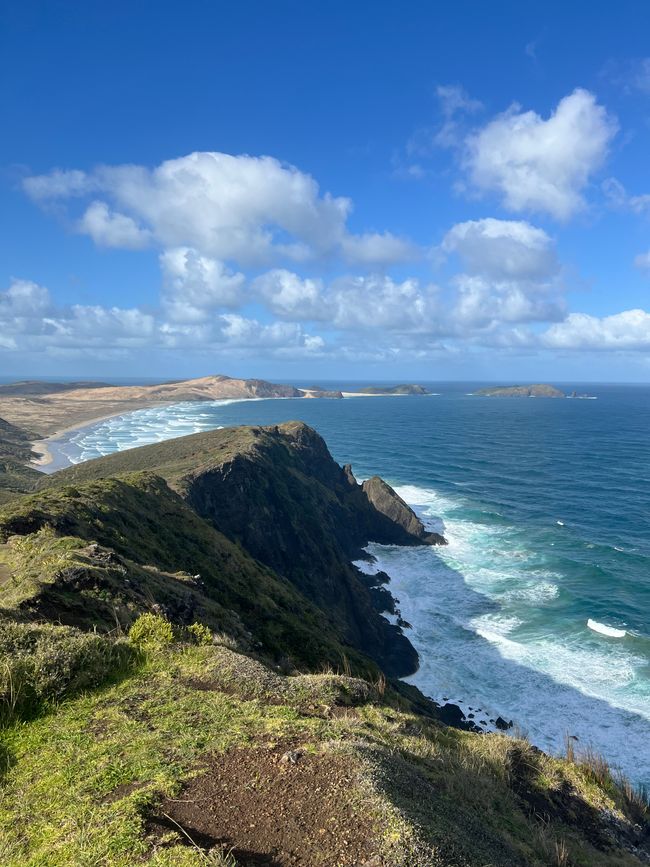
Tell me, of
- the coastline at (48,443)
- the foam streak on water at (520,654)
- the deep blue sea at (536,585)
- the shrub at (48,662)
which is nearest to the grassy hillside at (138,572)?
the shrub at (48,662)

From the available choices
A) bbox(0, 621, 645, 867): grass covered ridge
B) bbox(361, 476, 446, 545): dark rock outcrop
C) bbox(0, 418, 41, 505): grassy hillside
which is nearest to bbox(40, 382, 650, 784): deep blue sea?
bbox(361, 476, 446, 545): dark rock outcrop

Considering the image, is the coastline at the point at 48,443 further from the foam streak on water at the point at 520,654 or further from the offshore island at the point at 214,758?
the offshore island at the point at 214,758

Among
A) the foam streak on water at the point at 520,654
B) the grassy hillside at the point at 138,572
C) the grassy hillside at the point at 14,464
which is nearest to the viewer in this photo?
the grassy hillside at the point at 138,572

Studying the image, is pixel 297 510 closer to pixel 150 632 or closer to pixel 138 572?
pixel 138 572

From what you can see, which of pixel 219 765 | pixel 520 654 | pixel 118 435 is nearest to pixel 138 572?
pixel 219 765

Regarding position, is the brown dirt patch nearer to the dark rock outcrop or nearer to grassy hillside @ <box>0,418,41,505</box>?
grassy hillside @ <box>0,418,41,505</box>

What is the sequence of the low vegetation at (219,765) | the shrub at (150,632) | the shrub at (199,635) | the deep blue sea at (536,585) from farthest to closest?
the deep blue sea at (536,585), the shrub at (199,635), the shrub at (150,632), the low vegetation at (219,765)
